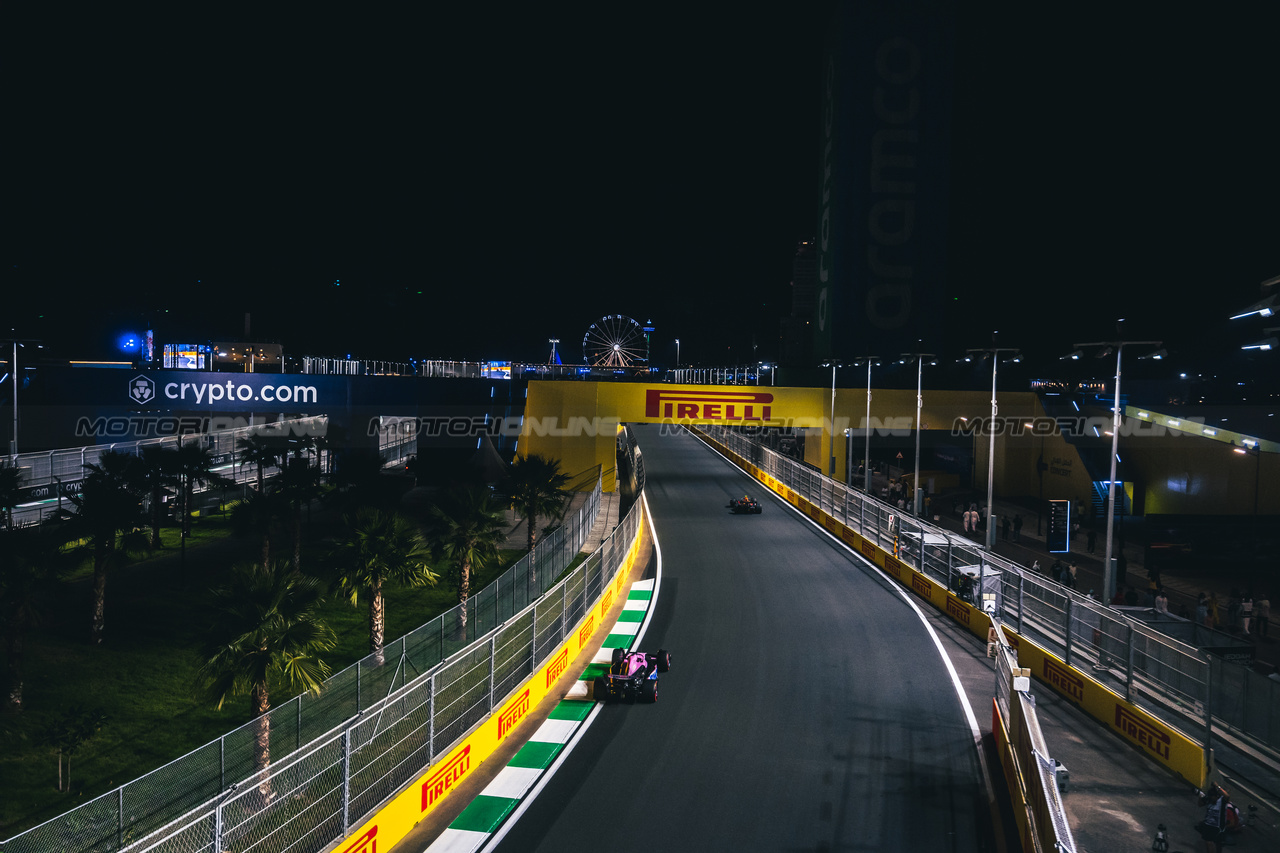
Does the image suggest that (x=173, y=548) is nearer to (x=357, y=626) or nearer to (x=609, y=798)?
(x=357, y=626)

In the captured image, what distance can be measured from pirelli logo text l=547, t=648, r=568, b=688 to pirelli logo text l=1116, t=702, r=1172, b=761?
10.3 meters

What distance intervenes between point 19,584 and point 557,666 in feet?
40.4

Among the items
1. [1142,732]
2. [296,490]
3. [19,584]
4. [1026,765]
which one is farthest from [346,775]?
[296,490]

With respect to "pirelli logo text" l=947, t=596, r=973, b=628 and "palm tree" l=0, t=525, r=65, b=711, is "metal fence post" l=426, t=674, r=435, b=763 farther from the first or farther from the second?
"pirelli logo text" l=947, t=596, r=973, b=628

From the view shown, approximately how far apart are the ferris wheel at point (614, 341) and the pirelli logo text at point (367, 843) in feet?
217

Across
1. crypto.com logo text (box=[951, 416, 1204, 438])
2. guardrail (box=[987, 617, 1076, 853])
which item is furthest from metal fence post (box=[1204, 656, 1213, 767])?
crypto.com logo text (box=[951, 416, 1204, 438])

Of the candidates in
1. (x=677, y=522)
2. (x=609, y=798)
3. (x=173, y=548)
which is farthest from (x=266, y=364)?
(x=609, y=798)


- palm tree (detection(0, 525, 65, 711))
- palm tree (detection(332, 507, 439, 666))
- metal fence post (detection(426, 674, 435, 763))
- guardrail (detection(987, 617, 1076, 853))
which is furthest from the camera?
palm tree (detection(332, 507, 439, 666))

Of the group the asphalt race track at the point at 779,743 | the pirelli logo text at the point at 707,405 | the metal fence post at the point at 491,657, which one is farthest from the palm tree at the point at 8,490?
the pirelli logo text at the point at 707,405

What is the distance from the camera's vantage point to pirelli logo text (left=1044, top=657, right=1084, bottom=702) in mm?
15359

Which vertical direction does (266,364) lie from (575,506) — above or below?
above

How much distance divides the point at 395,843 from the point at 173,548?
28607 mm

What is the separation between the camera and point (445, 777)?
11.4 m

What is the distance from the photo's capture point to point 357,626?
25609mm
